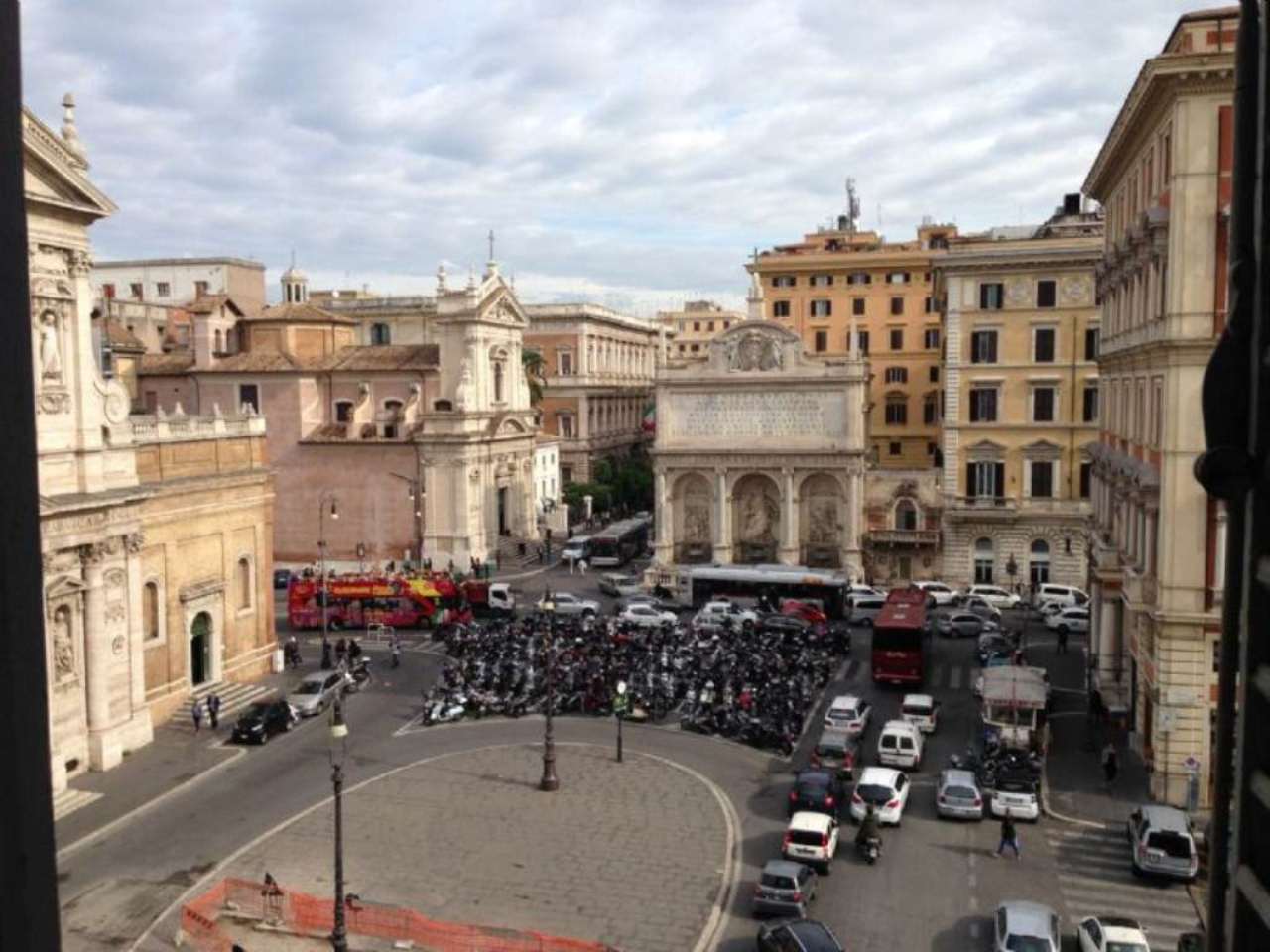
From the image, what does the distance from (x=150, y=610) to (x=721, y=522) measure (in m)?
27.1

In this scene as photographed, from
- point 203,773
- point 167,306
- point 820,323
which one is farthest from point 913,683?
point 167,306

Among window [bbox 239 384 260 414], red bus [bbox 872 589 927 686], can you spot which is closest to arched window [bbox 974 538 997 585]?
red bus [bbox 872 589 927 686]

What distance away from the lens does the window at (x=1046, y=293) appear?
50094mm

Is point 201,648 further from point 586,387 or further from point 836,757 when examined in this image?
point 586,387

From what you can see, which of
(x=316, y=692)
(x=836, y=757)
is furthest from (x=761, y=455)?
(x=836, y=757)

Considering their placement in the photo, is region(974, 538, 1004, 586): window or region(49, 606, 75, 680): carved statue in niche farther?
region(974, 538, 1004, 586): window

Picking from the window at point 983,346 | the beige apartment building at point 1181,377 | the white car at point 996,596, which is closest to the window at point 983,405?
the window at point 983,346

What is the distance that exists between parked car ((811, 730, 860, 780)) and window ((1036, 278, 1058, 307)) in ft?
91.7

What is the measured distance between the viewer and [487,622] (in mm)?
46219

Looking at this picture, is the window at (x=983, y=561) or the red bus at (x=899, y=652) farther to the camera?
the window at (x=983, y=561)

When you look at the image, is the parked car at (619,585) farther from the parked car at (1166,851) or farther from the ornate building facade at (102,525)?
the parked car at (1166,851)

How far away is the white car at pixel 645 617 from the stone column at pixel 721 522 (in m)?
8.84

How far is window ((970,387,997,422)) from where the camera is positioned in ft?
169

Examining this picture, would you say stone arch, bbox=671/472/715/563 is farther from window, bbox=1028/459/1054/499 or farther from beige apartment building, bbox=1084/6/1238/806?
beige apartment building, bbox=1084/6/1238/806
